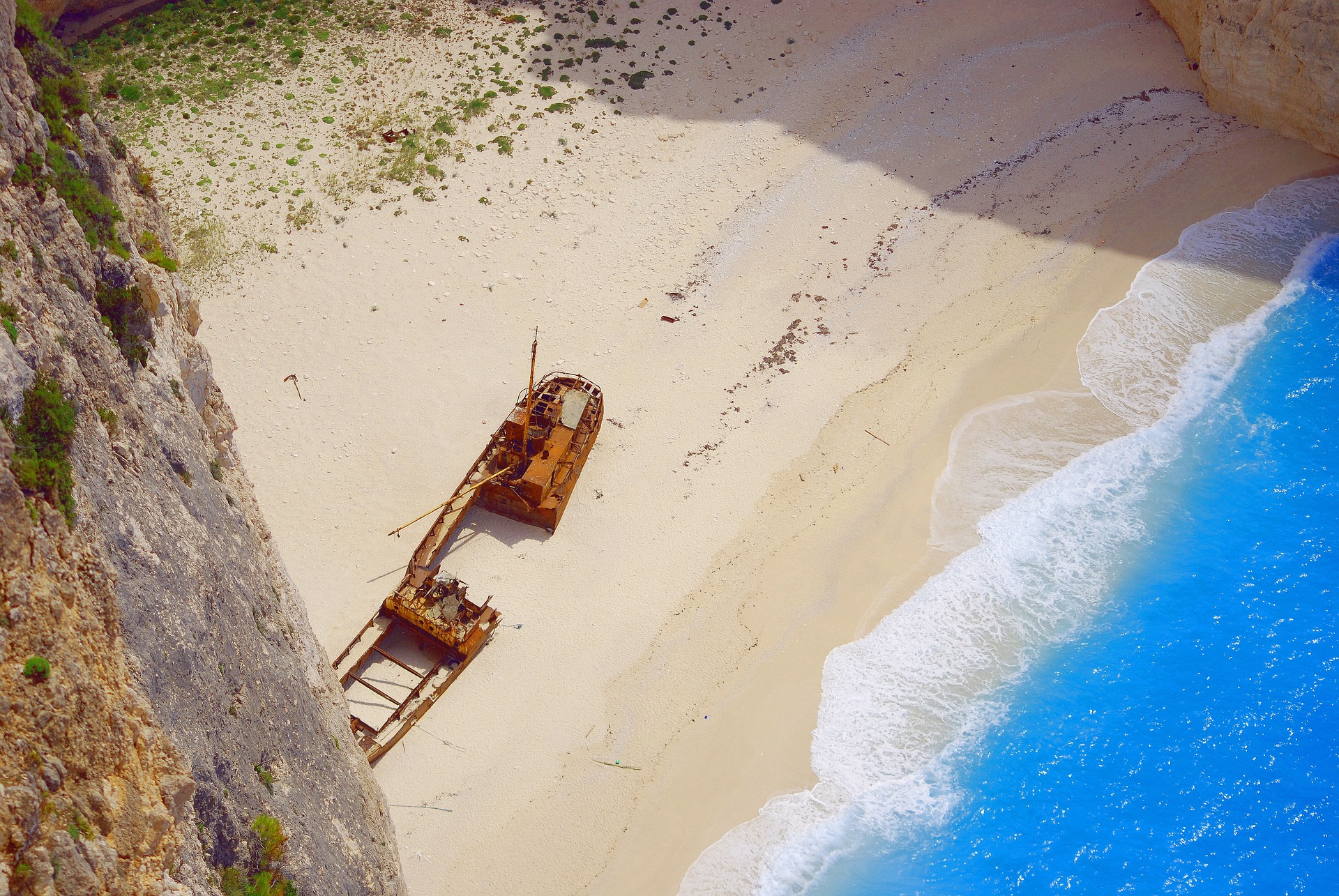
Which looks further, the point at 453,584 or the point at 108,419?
the point at 453,584

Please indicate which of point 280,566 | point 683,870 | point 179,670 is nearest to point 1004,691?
point 683,870

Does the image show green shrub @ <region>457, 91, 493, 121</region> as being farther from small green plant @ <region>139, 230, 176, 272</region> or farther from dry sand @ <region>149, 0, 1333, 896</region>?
small green plant @ <region>139, 230, 176, 272</region>

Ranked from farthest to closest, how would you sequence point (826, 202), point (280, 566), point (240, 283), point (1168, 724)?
point (826, 202) → point (240, 283) → point (1168, 724) → point (280, 566)

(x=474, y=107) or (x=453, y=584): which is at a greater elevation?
(x=474, y=107)

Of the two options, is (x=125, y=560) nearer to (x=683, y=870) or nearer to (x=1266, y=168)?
(x=683, y=870)

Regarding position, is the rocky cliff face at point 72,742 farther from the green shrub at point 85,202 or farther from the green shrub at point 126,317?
the green shrub at point 85,202

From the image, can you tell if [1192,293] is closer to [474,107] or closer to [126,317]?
[474,107]

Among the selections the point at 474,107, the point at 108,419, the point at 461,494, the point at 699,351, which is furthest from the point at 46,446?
the point at 474,107
